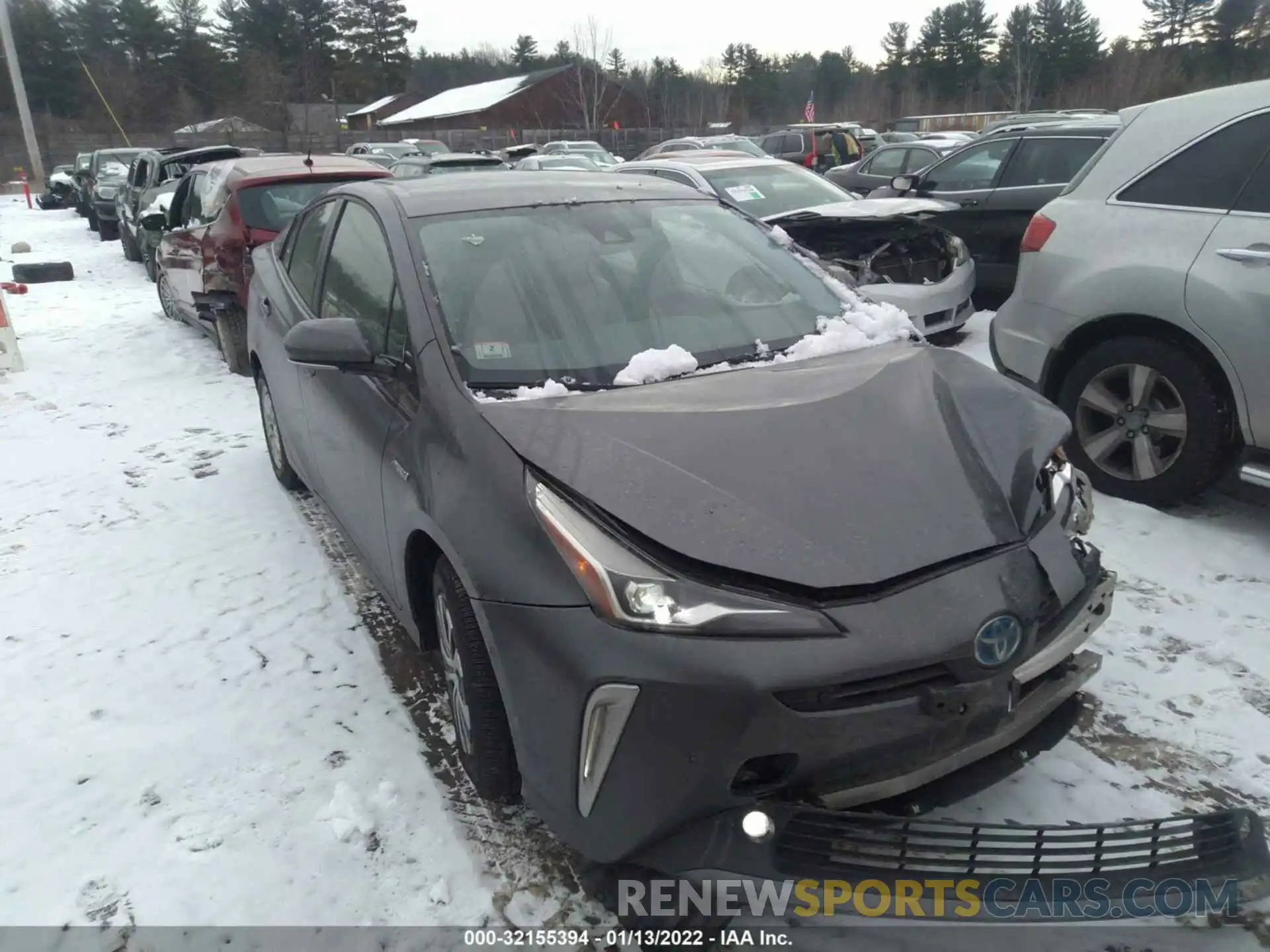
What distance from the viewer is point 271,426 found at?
5.24 metres

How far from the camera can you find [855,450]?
90.4 inches

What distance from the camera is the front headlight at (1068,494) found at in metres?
2.45

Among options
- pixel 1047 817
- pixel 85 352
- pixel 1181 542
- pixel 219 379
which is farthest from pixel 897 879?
pixel 85 352

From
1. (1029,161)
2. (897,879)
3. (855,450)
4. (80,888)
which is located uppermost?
A: (1029,161)

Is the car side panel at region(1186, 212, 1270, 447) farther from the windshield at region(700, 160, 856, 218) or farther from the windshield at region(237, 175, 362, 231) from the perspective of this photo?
the windshield at region(237, 175, 362, 231)

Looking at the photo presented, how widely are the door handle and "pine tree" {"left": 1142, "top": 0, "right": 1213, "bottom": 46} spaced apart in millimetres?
61643

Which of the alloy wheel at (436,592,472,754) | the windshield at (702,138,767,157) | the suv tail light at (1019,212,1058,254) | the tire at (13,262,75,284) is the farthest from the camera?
the windshield at (702,138,767,157)

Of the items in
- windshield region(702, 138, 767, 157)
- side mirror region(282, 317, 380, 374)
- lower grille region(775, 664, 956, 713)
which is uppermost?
windshield region(702, 138, 767, 157)

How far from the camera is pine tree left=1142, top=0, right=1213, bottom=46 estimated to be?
54062 mm

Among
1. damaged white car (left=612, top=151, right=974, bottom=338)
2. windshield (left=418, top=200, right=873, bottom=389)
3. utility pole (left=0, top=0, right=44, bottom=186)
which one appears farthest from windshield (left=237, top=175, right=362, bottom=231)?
utility pole (left=0, top=0, right=44, bottom=186)

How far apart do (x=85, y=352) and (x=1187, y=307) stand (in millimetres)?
9623

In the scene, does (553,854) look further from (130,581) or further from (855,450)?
(130,581)

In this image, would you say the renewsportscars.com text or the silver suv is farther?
the silver suv

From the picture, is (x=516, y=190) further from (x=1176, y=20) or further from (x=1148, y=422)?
(x=1176, y=20)
